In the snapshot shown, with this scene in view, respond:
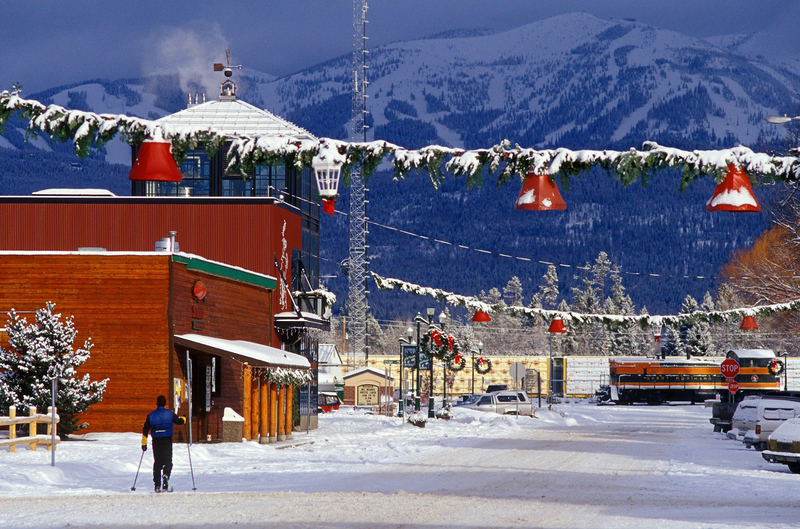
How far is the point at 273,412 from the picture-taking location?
1366 inches

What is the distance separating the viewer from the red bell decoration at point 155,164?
1289 centimetres

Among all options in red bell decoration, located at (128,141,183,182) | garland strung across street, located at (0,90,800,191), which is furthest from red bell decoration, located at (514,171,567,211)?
red bell decoration, located at (128,141,183,182)

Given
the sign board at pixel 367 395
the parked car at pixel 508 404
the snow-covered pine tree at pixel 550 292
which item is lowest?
the sign board at pixel 367 395

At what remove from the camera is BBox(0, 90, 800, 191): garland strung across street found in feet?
47.5

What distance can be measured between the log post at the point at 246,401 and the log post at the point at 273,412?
185cm

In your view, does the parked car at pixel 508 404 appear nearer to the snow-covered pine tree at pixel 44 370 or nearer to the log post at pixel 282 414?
the log post at pixel 282 414

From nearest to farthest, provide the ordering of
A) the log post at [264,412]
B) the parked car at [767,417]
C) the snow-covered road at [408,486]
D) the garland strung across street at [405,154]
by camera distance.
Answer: the snow-covered road at [408,486], the garland strung across street at [405,154], the parked car at [767,417], the log post at [264,412]

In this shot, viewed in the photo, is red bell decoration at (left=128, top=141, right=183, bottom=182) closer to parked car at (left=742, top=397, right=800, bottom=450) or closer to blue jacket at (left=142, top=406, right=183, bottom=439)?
blue jacket at (left=142, top=406, right=183, bottom=439)

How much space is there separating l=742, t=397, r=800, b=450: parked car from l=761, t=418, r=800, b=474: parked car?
545cm

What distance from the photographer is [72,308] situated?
29500mm

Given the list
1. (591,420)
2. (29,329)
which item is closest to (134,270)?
(29,329)

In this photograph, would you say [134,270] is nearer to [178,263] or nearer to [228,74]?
[178,263]

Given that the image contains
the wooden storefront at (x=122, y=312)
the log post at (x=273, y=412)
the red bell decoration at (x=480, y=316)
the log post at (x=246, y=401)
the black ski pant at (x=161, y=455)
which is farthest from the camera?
the log post at (x=273, y=412)

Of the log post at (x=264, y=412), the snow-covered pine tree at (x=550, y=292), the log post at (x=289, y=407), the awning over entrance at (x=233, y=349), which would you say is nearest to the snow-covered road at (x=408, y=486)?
the log post at (x=264, y=412)
